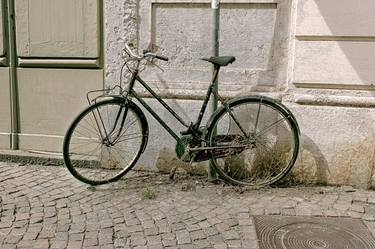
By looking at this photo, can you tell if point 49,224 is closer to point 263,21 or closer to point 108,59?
point 108,59

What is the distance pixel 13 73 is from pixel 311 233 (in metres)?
3.58

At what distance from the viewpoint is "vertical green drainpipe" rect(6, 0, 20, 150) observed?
5070mm

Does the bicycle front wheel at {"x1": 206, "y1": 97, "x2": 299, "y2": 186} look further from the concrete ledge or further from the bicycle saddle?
the bicycle saddle

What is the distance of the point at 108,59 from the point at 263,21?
1.61 meters

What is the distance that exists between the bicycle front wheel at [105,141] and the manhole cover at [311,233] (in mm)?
1564

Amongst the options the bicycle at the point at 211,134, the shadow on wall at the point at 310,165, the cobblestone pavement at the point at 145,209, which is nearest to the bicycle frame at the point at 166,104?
the bicycle at the point at 211,134

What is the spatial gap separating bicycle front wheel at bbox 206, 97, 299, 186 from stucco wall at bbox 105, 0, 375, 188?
184 millimetres

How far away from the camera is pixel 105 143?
4559 mm

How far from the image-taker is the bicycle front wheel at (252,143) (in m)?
4.41

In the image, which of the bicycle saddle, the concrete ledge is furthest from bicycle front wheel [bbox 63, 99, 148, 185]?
the concrete ledge

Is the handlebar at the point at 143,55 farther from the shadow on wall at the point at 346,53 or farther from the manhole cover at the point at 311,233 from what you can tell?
the manhole cover at the point at 311,233

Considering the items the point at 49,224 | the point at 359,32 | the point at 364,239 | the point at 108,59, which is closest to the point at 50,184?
the point at 49,224

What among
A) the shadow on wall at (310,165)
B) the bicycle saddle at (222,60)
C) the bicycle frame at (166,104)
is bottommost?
the shadow on wall at (310,165)

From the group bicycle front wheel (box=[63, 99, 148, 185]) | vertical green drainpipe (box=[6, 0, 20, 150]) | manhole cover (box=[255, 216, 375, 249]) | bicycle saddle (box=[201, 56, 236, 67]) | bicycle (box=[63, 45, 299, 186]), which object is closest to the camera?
manhole cover (box=[255, 216, 375, 249])
